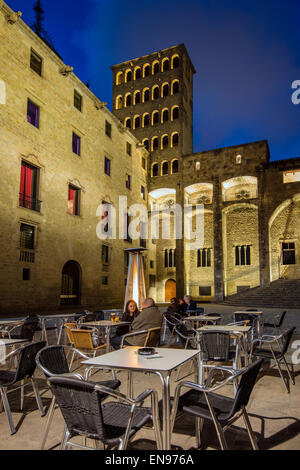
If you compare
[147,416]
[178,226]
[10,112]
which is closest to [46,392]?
[147,416]

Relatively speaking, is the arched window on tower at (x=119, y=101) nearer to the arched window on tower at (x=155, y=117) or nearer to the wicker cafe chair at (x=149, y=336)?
the arched window on tower at (x=155, y=117)

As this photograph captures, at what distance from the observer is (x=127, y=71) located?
3338 centimetres

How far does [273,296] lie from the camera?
855 inches

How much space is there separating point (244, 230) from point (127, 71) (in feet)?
63.0

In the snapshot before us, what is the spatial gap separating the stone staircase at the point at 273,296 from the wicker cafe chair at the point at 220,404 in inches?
727

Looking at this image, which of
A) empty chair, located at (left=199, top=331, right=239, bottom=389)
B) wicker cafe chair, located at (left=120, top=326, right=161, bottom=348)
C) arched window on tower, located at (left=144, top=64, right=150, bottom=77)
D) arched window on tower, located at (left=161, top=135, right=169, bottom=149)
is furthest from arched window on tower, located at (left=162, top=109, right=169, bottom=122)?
empty chair, located at (left=199, top=331, right=239, bottom=389)

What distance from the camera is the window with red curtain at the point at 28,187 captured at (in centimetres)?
1547

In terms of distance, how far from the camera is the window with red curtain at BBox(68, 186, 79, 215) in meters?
18.8

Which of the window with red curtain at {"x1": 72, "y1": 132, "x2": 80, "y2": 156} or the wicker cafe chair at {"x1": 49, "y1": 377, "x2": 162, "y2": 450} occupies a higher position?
the window with red curtain at {"x1": 72, "y1": 132, "x2": 80, "y2": 156}

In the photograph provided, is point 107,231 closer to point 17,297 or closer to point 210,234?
point 17,297

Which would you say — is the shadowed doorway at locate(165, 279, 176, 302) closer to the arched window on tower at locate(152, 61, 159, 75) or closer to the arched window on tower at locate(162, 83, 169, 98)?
the arched window on tower at locate(162, 83, 169, 98)

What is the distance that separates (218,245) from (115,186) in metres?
9.73

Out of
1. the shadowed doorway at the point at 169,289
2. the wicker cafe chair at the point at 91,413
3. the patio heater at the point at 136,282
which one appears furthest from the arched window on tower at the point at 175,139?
the wicker cafe chair at the point at 91,413

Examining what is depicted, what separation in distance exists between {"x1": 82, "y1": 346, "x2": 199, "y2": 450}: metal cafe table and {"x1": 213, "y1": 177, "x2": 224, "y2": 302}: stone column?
78.3ft
